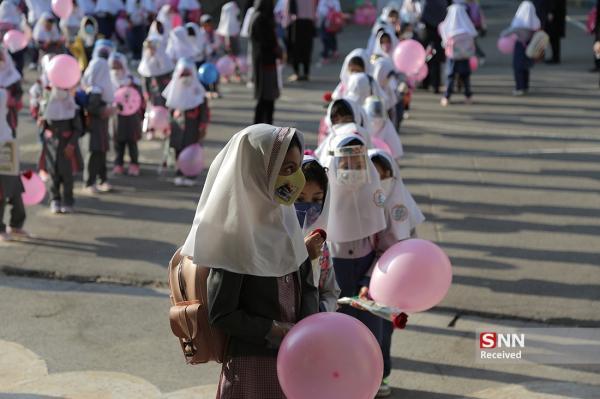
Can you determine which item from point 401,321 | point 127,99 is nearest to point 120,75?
point 127,99

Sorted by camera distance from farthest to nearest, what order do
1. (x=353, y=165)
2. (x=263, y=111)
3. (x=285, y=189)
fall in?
(x=263, y=111) → (x=353, y=165) → (x=285, y=189)

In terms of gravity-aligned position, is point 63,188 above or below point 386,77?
below

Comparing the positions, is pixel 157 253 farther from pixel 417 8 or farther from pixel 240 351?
pixel 417 8

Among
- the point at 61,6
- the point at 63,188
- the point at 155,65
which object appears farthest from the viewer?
the point at 61,6

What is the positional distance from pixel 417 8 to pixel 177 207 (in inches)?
351

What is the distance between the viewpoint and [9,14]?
1997cm

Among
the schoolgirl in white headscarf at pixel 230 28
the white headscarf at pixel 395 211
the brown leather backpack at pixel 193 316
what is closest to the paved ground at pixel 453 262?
the white headscarf at pixel 395 211

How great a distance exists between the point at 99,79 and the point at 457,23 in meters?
7.61

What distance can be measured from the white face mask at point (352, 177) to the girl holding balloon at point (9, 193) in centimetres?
458

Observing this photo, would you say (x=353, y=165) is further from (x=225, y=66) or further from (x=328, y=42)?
(x=328, y=42)

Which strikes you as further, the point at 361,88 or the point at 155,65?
the point at 155,65

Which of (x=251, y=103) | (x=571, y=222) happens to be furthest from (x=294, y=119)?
(x=571, y=222)

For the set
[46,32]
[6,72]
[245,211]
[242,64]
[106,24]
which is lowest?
[242,64]

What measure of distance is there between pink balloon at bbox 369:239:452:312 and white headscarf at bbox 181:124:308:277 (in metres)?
2.07
